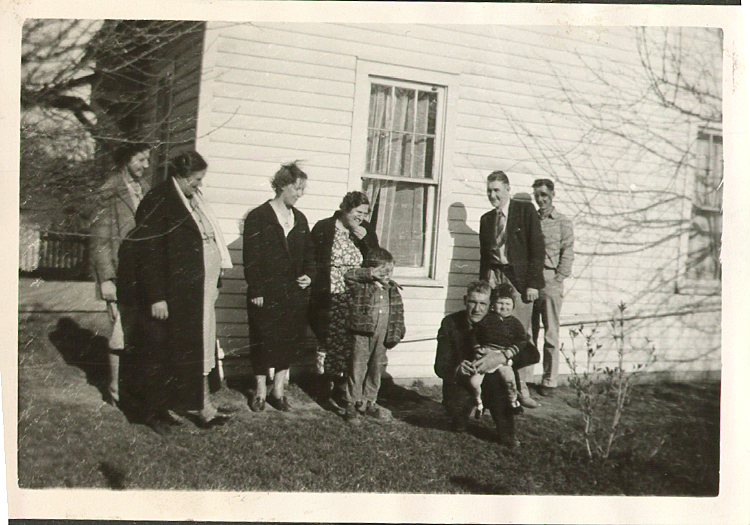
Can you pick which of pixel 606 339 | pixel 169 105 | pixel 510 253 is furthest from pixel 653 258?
pixel 169 105

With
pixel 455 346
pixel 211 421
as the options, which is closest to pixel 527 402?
pixel 455 346

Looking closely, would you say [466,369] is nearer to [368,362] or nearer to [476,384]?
[476,384]

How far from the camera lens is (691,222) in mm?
4094

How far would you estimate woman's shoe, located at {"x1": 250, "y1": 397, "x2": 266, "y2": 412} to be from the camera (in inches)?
153

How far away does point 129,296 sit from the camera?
384cm

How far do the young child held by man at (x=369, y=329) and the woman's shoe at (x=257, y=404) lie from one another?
1.76 feet

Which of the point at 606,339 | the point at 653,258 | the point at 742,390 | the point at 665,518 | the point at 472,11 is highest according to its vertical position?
the point at 472,11

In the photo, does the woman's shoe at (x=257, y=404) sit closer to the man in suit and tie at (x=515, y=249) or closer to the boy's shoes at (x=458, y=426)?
the boy's shoes at (x=458, y=426)

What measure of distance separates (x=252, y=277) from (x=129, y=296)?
0.78 metres

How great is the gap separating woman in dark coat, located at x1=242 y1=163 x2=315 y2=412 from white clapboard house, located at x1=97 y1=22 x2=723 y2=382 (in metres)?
0.09

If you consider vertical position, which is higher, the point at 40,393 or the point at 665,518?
the point at 40,393

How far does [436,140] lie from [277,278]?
1425mm

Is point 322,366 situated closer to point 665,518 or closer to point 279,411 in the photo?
point 279,411

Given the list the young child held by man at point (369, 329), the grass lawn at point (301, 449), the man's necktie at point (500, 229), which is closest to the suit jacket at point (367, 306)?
the young child held by man at point (369, 329)
